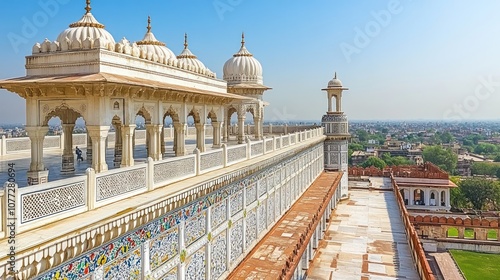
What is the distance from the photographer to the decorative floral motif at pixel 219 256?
9.95 meters

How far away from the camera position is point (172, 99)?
423 inches

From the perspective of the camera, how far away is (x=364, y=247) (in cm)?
1938

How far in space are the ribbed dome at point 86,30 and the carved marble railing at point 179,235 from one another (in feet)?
12.1

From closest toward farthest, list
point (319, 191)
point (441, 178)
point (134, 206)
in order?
point (134, 206) → point (319, 191) → point (441, 178)

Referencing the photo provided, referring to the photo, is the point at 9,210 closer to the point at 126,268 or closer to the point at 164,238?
the point at 126,268

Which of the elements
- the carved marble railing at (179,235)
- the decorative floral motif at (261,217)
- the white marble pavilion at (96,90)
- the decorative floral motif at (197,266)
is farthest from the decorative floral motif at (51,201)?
the decorative floral motif at (261,217)

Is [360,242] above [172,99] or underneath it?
underneath

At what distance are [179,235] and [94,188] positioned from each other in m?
2.76

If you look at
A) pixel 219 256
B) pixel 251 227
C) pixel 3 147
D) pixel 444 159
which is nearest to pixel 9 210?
pixel 219 256

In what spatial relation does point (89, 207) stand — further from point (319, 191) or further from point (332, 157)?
point (332, 157)

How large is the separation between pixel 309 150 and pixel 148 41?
41.9 ft

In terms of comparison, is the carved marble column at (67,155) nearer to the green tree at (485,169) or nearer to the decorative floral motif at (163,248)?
the decorative floral motif at (163,248)

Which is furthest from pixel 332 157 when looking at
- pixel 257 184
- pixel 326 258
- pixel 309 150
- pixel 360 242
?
pixel 257 184

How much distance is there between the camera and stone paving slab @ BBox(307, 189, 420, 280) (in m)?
16.4
